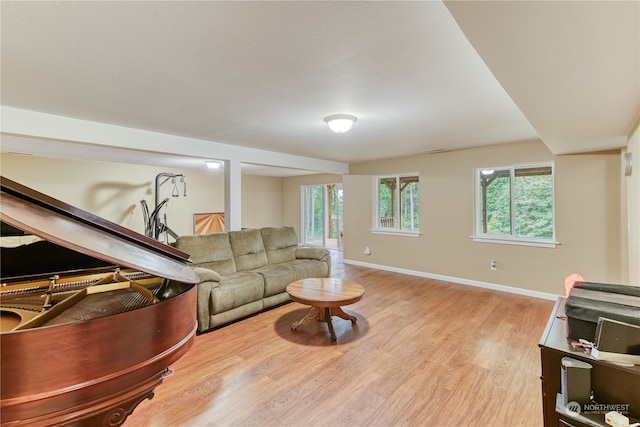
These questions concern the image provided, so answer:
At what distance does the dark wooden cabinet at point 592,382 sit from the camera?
3.68 feet

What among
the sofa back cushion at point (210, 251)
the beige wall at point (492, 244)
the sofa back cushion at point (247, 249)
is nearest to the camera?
the sofa back cushion at point (210, 251)

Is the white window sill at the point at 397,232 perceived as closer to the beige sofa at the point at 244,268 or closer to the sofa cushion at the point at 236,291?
the beige sofa at the point at 244,268

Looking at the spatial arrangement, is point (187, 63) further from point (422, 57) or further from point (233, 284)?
point (233, 284)

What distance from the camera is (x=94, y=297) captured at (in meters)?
1.64

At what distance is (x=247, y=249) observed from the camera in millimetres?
4125

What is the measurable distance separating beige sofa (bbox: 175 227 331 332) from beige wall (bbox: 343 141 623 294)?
6.52 ft

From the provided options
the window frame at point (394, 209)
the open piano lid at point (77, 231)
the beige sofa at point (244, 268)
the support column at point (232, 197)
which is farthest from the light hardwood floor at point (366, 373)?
the window frame at point (394, 209)

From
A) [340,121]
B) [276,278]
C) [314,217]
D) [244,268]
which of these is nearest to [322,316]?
[276,278]

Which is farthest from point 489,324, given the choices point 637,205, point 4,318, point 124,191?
point 124,191

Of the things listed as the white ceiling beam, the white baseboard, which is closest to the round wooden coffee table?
the white ceiling beam

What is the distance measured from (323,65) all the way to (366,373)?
90.2 inches

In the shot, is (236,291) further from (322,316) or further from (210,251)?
(322,316)

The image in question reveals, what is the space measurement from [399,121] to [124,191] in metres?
5.86

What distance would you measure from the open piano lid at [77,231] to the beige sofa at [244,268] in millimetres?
1784
